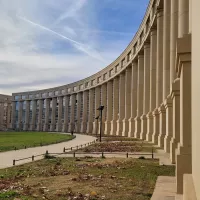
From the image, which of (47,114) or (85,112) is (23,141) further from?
(47,114)

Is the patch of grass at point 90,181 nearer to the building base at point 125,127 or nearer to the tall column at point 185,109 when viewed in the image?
the tall column at point 185,109

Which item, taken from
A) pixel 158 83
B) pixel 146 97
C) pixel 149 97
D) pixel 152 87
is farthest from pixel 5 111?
pixel 158 83

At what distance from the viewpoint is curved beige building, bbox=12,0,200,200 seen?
780cm

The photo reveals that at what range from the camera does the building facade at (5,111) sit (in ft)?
442

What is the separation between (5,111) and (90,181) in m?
134

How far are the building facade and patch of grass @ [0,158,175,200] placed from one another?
407ft

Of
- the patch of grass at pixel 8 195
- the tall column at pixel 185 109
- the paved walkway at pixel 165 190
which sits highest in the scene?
the tall column at pixel 185 109

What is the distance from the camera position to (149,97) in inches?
1864

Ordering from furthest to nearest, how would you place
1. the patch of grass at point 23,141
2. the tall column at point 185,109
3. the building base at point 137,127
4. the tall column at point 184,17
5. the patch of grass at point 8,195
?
the building base at point 137,127
the patch of grass at point 23,141
the tall column at point 184,17
the patch of grass at point 8,195
the tall column at point 185,109

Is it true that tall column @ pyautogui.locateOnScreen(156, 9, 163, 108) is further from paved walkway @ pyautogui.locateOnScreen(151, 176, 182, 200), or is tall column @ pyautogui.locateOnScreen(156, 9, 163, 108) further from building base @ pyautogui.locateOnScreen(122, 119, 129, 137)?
building base @ pyautogui.locateOnScreen(122, 119, 129, 137)

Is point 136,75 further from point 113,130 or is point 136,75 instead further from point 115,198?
point 115,198

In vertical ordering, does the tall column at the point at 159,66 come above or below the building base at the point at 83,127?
above

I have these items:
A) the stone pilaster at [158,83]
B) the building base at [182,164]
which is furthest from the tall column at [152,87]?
the building base at [182,164]

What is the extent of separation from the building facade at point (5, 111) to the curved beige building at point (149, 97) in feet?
14.1
